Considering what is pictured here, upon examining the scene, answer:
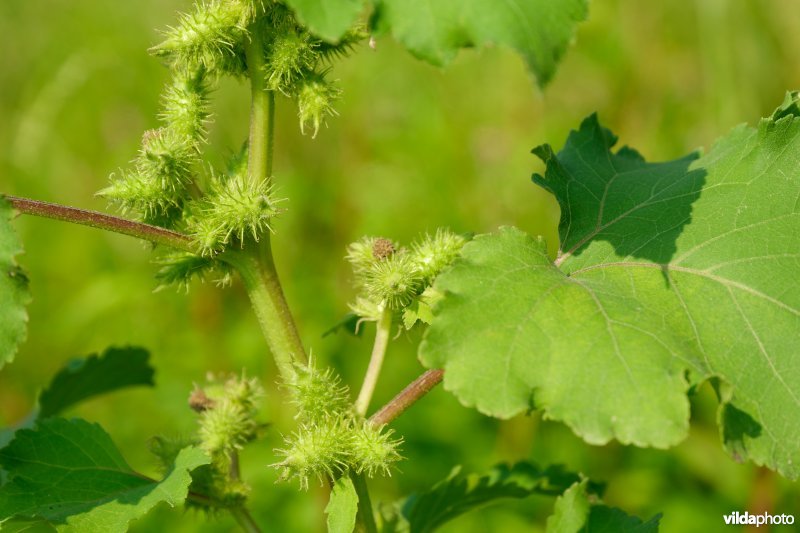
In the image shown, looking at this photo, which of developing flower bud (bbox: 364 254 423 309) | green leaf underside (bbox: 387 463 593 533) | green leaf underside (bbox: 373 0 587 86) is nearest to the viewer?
green leaf underside (bbox: 373 0 587 86)

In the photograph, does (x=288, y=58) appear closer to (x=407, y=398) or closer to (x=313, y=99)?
(x=313, y=99)

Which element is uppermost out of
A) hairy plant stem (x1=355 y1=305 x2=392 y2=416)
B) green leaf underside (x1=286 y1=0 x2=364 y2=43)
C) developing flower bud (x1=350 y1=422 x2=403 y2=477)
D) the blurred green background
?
the blurred green background

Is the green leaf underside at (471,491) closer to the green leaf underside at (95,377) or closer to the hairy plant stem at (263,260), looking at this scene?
the hairy plant stem at (263,260)

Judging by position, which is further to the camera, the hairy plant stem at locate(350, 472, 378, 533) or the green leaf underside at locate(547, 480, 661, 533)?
the green leaf underside at locate(547, 480, 661, 533)

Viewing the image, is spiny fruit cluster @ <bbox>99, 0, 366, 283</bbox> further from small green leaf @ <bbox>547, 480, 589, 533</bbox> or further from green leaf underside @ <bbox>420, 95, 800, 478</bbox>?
small green leaf @ <bbox>547, 480, 589, 533</bbox>

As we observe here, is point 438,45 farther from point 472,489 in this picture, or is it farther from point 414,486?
point 414,486

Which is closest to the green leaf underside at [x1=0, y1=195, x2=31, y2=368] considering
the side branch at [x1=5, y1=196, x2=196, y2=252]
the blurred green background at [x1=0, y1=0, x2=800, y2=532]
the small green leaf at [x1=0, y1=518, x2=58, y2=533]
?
the side branch at [x1=5, y1=196, x2=196, y2=252]

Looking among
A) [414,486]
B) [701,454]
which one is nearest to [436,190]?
[414,486]
